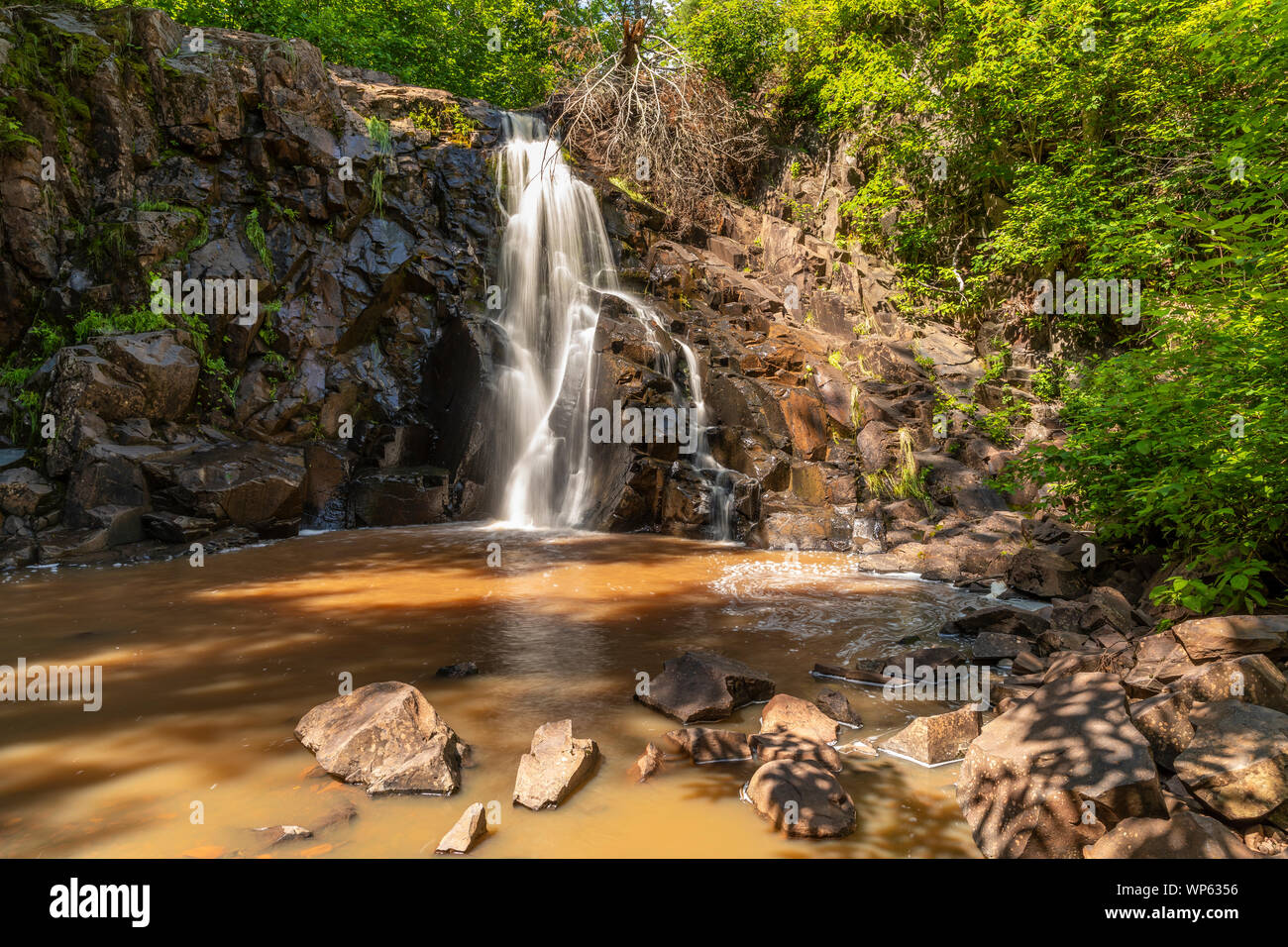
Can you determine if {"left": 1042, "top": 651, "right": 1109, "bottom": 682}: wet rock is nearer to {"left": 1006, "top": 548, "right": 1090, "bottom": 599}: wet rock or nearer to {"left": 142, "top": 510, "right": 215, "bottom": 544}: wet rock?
{"left": 1006, "top": 548, "right": 1090, "bottom": 599}: wet rock

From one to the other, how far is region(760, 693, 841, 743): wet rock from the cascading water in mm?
8293

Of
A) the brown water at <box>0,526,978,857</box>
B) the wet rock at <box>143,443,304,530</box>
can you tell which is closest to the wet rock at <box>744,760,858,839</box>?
the brown water at <box>0,526,978,857</box>

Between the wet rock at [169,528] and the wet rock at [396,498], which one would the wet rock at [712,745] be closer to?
the wet rock at [169,528]

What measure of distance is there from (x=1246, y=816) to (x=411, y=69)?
97.9ft

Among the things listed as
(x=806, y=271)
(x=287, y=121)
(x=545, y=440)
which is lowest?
(x=545, y=440)

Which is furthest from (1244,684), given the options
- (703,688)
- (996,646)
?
(703,688)

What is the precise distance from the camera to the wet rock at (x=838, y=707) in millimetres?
4367

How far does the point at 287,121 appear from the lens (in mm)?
14422

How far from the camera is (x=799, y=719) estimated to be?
4.20 meters

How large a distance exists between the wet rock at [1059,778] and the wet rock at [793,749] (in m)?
0.68

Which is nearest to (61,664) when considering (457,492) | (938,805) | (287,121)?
(938,805)

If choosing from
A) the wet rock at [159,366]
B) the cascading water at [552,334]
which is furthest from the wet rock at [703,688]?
the wet rock at [159,366]

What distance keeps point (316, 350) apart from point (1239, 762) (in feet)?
50.8

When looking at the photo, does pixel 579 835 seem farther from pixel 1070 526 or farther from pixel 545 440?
pixel 545 440
